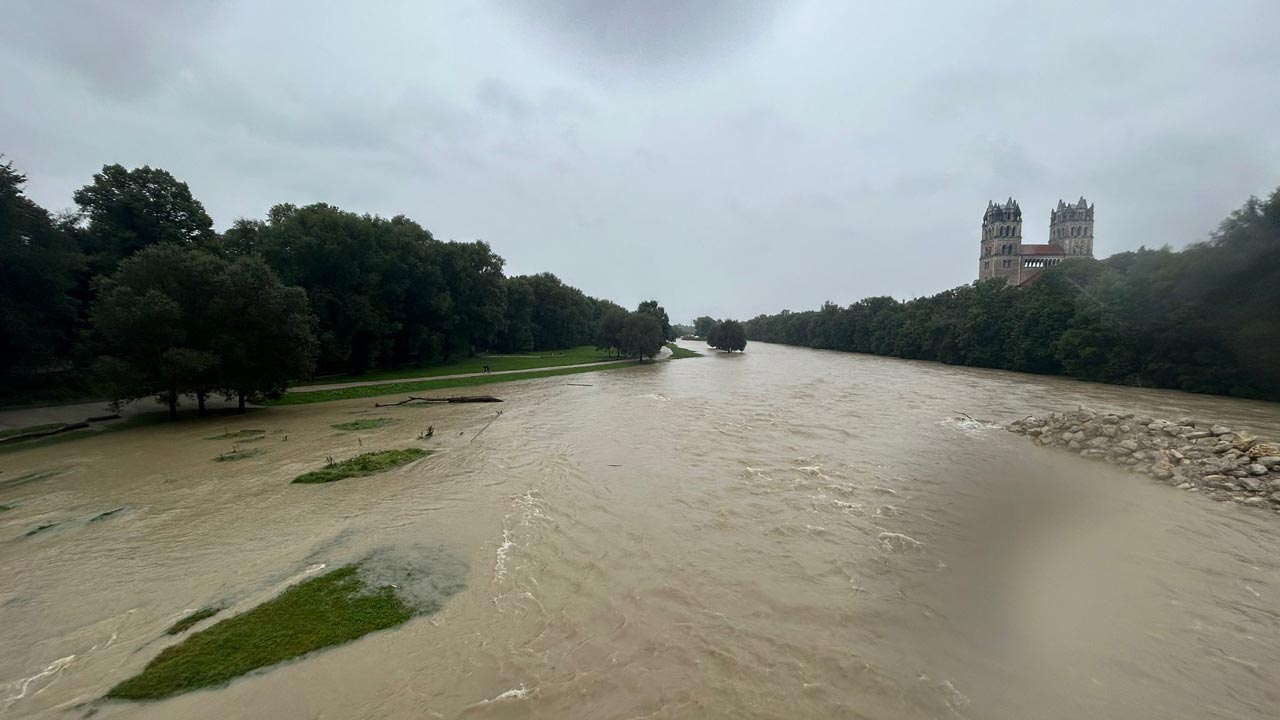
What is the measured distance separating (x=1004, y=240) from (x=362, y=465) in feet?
488

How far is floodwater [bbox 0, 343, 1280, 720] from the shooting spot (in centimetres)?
484

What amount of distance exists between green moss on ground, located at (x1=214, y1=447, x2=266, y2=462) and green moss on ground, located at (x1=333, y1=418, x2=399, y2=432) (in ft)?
12.2

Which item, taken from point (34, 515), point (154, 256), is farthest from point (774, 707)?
point (154, 256)

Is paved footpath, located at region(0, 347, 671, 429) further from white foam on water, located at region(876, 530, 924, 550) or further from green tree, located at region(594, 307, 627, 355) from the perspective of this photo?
green tree, located at region(594, 307, 627, 355)

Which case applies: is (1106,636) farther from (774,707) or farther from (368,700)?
(368,700)

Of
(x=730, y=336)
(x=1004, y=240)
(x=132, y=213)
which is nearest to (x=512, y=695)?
(x=132, y=213)

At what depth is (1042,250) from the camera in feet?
380

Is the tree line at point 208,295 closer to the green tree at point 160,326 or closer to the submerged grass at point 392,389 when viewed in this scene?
the green tree at point 160,326

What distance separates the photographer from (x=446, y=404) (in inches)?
1000

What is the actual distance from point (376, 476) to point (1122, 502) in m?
18.5

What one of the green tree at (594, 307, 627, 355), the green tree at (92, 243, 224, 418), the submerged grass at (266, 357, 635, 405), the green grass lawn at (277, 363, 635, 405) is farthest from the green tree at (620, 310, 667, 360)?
the green tree at (92, 243, 224, 418)

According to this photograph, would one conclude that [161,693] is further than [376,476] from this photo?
No

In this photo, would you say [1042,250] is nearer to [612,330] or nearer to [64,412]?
[612,330]

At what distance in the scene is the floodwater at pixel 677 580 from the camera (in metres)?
4.84
